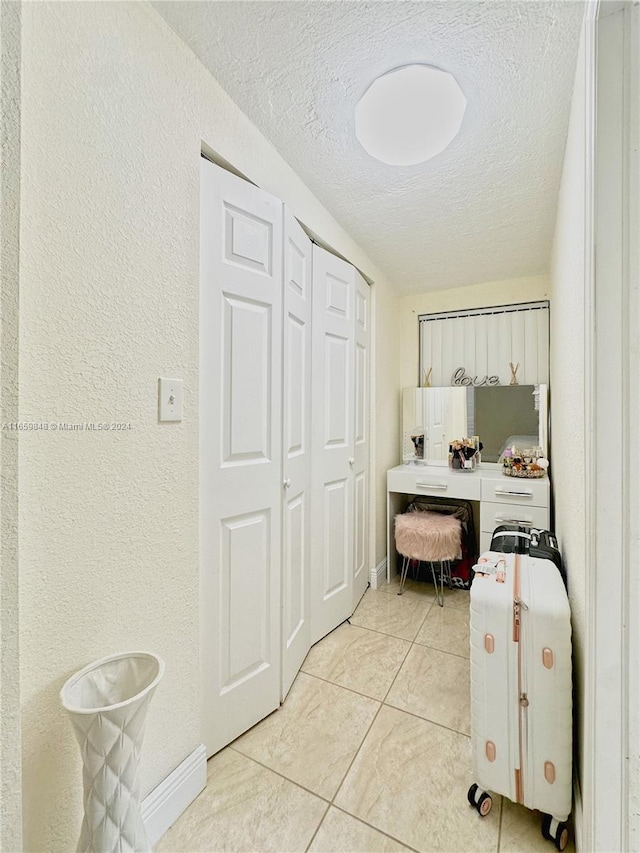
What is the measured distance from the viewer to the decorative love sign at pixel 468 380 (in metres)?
2.85

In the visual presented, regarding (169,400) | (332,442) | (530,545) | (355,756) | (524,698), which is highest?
(169,400)

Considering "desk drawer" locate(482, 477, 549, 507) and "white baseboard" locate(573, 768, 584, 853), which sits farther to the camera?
"desk drawer" locate(482, 477, 549, 507)

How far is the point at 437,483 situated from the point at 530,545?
1.01 metres

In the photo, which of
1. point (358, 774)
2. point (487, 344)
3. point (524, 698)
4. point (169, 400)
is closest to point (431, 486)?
point (487, 344)

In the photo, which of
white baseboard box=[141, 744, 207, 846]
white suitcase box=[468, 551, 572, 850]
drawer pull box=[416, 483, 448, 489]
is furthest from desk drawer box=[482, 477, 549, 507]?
white baseboard box=[141, 744, 207, 846]

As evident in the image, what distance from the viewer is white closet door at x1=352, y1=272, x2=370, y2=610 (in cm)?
226

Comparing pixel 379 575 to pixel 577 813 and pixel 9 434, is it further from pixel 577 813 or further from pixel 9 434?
pixel 9 434

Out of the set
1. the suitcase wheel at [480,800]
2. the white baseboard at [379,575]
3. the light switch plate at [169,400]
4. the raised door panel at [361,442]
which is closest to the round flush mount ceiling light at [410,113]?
the raised door panel at [361,442]

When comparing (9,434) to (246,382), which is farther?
(246,382)

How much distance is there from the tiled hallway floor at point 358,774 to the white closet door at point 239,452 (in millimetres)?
145

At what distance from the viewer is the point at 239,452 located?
1.30 m

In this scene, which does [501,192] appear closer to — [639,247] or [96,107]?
[639,247]

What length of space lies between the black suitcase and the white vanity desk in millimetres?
544

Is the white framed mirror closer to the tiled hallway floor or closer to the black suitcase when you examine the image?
the black suitcase
